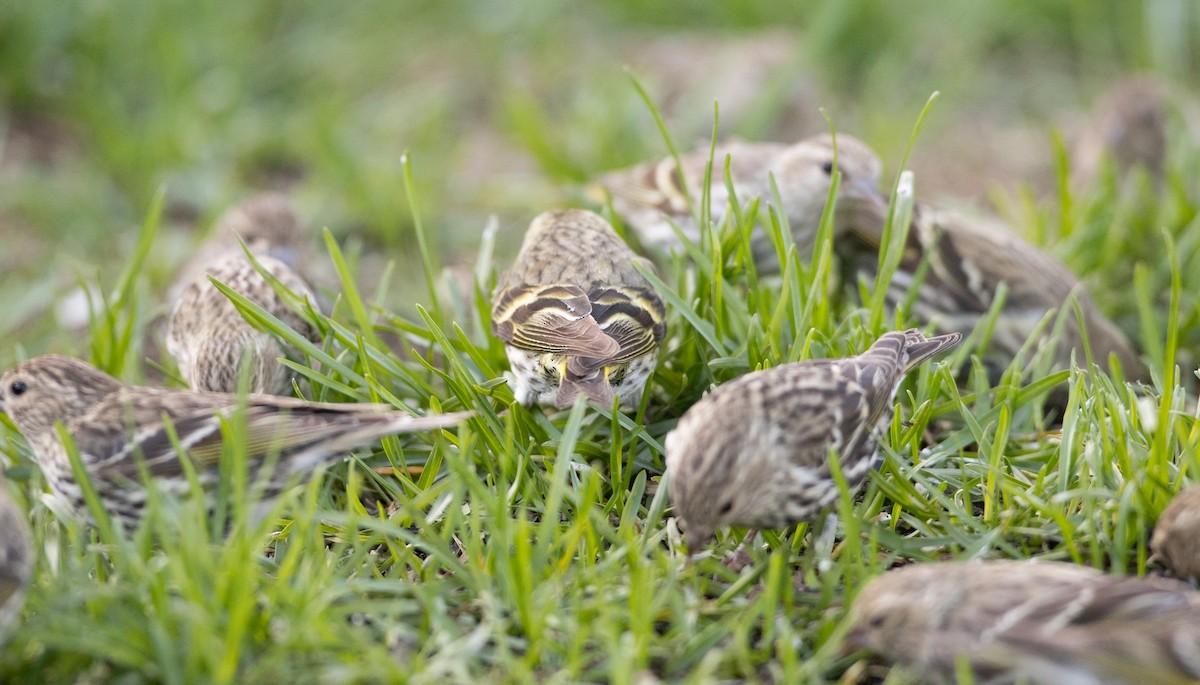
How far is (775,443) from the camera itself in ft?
12.8

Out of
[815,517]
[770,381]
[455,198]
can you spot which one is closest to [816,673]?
[815,517]

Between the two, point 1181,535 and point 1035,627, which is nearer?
point 1035,627

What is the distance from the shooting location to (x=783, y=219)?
16.4ft

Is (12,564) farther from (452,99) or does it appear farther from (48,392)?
(452,99)

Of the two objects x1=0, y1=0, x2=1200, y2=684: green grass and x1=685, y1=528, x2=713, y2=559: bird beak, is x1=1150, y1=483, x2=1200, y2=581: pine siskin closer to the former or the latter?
x1=0, y1=0, x2=1200, y2=684: green grass

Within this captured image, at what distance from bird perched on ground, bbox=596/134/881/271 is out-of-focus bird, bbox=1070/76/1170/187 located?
286 centimetres

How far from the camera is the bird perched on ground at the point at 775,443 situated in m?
3.81

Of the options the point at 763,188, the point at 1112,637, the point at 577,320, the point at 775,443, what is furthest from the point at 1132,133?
the point at 1112,637

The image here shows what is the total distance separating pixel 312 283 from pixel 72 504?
2.37 meters

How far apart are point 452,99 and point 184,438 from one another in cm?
666

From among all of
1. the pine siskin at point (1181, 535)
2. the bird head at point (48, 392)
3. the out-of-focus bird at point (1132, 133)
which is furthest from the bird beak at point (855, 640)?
the out-of-focus bird at point (1132, 133)

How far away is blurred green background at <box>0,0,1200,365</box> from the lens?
845 centimetres

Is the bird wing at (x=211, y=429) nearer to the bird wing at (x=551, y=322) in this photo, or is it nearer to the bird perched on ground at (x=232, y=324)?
the bird perched on ground at (x=232, y=324)

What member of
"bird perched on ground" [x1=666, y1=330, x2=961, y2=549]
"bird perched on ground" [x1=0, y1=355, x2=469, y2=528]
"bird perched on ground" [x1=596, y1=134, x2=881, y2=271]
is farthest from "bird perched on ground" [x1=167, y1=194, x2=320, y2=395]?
"bird perched on ground" [x1=596, y1=134, x2=881, y2=271]
